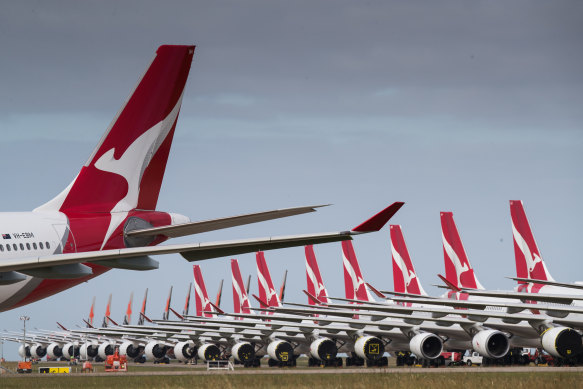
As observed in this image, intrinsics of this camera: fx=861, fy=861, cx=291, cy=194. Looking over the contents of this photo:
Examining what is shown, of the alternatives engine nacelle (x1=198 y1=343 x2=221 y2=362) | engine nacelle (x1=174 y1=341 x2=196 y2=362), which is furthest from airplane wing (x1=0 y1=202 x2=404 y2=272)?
engine nacelle (x1=174 y1=341 x2=196 y2=362)

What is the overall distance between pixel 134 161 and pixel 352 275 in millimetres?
52845

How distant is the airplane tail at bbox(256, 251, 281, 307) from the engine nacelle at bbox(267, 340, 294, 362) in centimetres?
2610

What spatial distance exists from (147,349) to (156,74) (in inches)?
2538

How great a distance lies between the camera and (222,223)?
62.2 ft

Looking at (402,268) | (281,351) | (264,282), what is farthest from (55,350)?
(402,268)

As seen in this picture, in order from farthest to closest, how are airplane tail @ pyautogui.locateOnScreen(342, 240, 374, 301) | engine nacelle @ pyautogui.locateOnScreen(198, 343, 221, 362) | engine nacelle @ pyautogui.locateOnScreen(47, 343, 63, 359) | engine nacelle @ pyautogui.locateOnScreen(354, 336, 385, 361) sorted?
engine nacelle @ pyautogui.locateOnScreen(47, 343, 63, 359) → airplane tail @ pyautogui.locateOnScreen(342, 240, 374, 301) → engine nacelle @ pyautogui.locateOnScreen(198, 343, 221, 362) → engine nacelle @ pyautogui.locateOnScreen(354, 336, 385, 361)

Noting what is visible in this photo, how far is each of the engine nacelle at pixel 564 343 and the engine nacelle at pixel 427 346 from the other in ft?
29.7

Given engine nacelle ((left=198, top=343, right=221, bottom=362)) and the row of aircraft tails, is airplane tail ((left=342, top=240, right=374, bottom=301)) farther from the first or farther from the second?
engine nacelle ((left=198, top=343, right=221, bottom=362))

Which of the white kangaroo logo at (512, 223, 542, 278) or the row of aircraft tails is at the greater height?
the white kangaroo logo at (512, 223, 542, 278)

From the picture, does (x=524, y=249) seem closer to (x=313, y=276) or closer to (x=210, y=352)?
(x=210, y=352)

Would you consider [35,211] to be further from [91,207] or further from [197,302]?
[197,302]

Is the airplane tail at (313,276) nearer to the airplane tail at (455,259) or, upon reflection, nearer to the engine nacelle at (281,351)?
the engine nacelle at (281,351)

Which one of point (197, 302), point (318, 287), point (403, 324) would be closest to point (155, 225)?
point (403, 324)

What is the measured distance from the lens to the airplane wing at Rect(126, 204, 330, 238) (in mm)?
17391
